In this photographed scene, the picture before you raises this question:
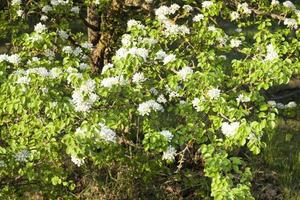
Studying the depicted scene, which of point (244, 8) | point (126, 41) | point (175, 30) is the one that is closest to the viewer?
point (126, 41)

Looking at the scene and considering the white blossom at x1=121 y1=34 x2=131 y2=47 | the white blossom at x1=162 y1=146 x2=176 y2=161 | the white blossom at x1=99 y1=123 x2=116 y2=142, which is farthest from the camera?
the white blossom at x1=121 y1=34 x2=131 y2=47

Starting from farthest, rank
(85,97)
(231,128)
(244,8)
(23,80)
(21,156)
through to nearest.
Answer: (244,8)
(21,156)
(23,80)
(85,97)
(231,128)

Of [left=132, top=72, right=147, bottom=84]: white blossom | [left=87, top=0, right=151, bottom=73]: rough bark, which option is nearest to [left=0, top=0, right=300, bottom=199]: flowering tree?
[left=132, top=72, right=147, bottom=84]: white blossom

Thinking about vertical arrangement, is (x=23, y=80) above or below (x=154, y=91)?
above

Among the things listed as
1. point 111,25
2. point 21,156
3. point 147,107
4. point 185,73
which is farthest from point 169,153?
point 111,25

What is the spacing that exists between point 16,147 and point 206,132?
5.27ft

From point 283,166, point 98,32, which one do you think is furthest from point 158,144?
point 283,166

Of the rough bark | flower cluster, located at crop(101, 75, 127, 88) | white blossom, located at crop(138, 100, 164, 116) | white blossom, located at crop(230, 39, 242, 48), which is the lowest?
the rough bark

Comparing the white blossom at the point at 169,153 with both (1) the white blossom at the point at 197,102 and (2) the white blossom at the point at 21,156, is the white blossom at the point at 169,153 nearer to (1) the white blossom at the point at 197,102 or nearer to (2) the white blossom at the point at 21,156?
(1) the white blossom at the point at 197,102

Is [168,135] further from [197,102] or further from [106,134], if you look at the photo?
[106,134]

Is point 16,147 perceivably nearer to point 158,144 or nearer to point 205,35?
point 158,144

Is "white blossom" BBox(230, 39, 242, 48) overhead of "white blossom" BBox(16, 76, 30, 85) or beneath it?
beneath

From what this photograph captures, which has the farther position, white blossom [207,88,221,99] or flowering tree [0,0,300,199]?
white blossom [207,88,221,99]

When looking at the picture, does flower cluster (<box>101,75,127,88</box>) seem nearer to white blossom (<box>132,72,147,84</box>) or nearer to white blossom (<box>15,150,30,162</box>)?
white blossom (<box>132,72,147,84</box>)
